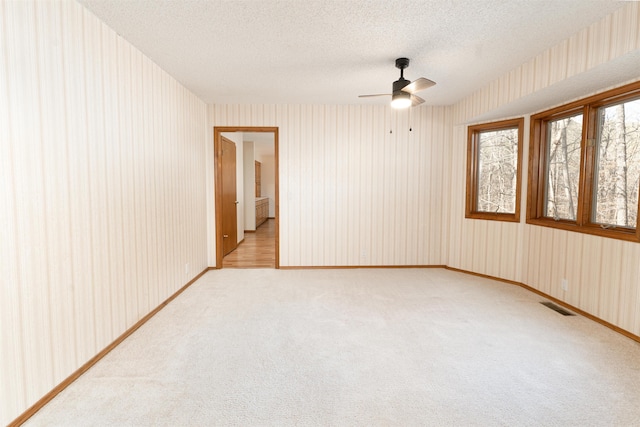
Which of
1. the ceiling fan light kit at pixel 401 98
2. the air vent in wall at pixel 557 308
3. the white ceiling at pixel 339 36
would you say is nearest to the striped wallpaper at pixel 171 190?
the air vent in wall at pixel 557 308

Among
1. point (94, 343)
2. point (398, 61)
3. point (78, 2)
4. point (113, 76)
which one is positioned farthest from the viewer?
point (398, 61)

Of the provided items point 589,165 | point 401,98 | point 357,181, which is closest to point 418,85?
point 401,98

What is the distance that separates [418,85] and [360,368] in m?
2.36

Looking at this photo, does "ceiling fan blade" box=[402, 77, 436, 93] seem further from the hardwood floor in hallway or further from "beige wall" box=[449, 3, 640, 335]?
the hardwood floor in hallway

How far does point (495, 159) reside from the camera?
437 centimetres

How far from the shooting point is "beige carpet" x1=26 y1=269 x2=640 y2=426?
173cm

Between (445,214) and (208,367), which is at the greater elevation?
(445,214)

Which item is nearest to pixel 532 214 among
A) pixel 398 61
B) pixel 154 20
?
pixel 398 61

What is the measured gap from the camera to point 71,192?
6.73ft

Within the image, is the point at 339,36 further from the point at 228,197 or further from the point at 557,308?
the point at 228,197

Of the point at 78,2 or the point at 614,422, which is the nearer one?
the point at 614,422

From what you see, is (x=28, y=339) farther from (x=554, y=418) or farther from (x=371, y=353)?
(x=554, y=418)

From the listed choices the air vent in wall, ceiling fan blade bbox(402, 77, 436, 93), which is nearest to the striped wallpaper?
the air vent in wall

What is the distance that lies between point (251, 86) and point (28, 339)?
3183 mm
